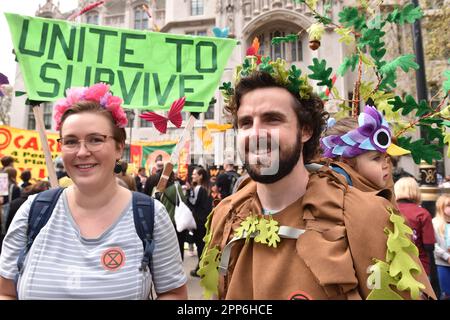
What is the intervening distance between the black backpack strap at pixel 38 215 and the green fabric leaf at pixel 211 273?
0.76 meters

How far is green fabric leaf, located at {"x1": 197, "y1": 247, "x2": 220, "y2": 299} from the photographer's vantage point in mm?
1375

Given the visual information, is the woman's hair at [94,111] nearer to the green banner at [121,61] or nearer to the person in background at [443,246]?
the green banner at [121,61]

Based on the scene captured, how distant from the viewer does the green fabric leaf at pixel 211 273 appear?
138 cm

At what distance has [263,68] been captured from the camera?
1450 millimetres

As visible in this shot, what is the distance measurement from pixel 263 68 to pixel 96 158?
0.90 m

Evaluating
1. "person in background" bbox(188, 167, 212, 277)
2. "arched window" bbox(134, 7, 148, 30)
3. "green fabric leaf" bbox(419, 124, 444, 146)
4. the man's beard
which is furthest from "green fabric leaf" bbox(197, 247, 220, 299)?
→ "arched window" bbox(134, 7, 148, 30)

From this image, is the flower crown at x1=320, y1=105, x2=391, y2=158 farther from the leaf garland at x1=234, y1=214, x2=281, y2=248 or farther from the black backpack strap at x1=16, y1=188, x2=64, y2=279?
the black backpack strap at x1=16, y1=188, x2=64, y2=279

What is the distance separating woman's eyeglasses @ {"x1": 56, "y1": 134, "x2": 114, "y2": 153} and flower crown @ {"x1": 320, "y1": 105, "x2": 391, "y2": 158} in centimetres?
131

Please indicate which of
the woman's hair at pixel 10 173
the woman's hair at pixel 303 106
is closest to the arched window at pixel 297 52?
the woman's hair at pixel 10 173
